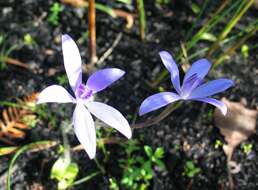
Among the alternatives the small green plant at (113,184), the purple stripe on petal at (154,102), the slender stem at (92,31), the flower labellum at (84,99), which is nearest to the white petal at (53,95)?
the flower labellum at (84,99)

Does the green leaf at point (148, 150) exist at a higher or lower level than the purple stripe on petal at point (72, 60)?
lower

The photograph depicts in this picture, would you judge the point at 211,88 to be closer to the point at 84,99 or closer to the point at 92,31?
the point at 84,99

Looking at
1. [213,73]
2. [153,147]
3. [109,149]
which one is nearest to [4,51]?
[109,149]

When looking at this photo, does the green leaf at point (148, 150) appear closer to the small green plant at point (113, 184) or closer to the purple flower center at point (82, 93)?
the small green plant at point (113, 184)

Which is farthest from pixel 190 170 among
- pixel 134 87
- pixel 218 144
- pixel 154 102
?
pixel 154 102

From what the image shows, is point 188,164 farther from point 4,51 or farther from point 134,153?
point 4,51

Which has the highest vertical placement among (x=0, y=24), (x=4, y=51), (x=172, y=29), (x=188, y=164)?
(x=0, y=24)

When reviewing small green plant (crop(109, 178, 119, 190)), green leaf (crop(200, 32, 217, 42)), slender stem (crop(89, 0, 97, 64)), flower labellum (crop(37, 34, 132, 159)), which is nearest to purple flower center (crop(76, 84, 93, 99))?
flower labellum (crop(37, 34, 132, 159))
